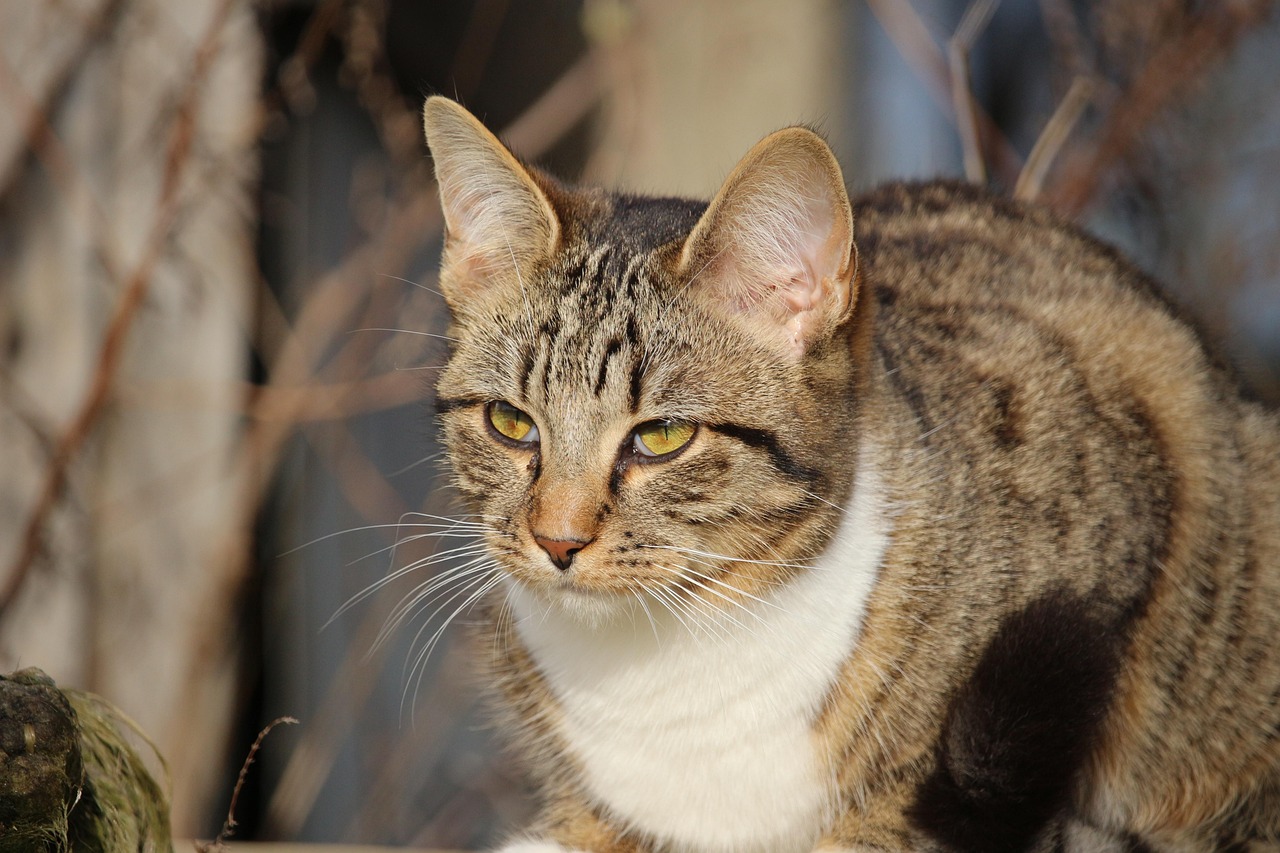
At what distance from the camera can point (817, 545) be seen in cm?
171

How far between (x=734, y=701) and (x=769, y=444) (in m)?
0.36

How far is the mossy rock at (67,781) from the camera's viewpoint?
1.16 m

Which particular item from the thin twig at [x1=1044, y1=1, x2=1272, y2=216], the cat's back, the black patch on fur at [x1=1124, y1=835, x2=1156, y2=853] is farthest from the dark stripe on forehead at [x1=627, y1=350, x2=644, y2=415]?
the thin twig at [x1=1044, y1=1, x2=1272, y2=216]

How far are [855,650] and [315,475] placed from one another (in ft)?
8.84

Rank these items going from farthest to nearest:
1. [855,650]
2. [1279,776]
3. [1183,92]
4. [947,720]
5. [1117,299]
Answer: [1183,92], [1117,299], [1279,776], [855,650], [947,720]

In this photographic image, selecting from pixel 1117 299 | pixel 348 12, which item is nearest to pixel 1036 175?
pixel 1117 299

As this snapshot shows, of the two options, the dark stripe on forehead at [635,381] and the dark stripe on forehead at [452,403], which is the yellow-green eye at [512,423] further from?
the dark stripe on forehead at [635,381]

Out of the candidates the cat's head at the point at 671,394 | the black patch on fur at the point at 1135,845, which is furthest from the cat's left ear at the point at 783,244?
the black patch on fur at the point at 1135,845

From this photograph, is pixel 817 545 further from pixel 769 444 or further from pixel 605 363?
pixel 605 363

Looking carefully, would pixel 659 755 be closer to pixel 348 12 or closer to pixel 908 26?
pixel 908 26

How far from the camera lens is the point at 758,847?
1.78 m

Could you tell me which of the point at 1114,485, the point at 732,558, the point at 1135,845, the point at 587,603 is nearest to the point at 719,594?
the point at 732,558

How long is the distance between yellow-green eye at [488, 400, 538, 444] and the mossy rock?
623 mm

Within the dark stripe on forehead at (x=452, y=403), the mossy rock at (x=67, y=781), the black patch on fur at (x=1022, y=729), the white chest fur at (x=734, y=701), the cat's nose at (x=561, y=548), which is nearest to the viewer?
the mossy rock at (x=67, y=781)
